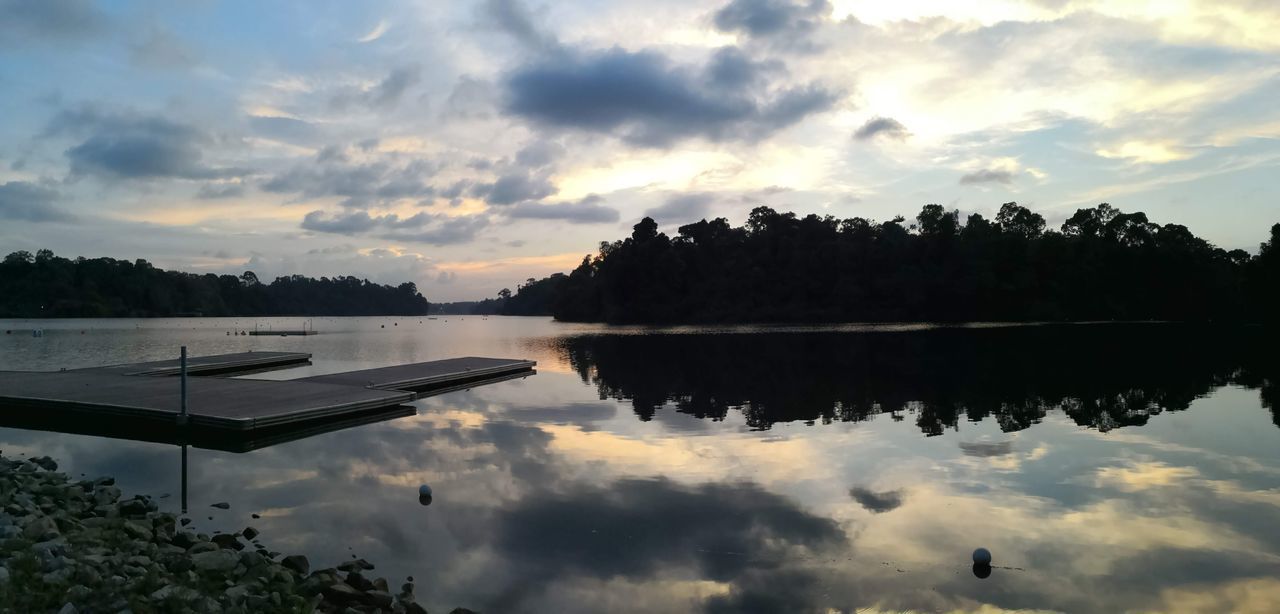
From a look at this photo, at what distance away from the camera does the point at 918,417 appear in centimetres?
1545

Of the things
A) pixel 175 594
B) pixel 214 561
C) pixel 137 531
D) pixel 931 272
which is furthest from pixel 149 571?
pixel 931 272

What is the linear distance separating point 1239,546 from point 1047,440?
5.67 meters

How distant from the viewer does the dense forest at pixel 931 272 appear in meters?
84.2

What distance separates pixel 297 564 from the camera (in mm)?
6477

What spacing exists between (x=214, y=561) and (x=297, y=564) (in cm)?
72

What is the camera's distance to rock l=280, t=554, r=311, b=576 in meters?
6.39

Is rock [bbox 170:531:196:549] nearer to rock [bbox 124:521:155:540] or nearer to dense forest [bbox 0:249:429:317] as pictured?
rock [bbox 124:521:155:540]

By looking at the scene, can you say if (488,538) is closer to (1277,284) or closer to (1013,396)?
(1013,396)

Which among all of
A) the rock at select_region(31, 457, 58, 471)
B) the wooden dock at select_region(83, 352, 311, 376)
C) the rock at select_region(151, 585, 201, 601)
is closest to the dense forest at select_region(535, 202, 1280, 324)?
the wooden dock at select_region(83, 352, 311, 376)

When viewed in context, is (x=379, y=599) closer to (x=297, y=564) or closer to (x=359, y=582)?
(x=359, y=582)

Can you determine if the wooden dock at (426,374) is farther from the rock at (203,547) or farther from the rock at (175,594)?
the rock at (175,594)

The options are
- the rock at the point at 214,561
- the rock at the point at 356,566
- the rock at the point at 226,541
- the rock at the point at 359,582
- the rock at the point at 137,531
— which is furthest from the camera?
the rock at the point at 226,541

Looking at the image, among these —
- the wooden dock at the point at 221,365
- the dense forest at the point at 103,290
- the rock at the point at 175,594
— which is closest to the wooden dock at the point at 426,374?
the wooden dock at the point at 221,365

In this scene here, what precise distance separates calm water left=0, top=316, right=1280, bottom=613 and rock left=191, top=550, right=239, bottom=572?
3.68 ft
